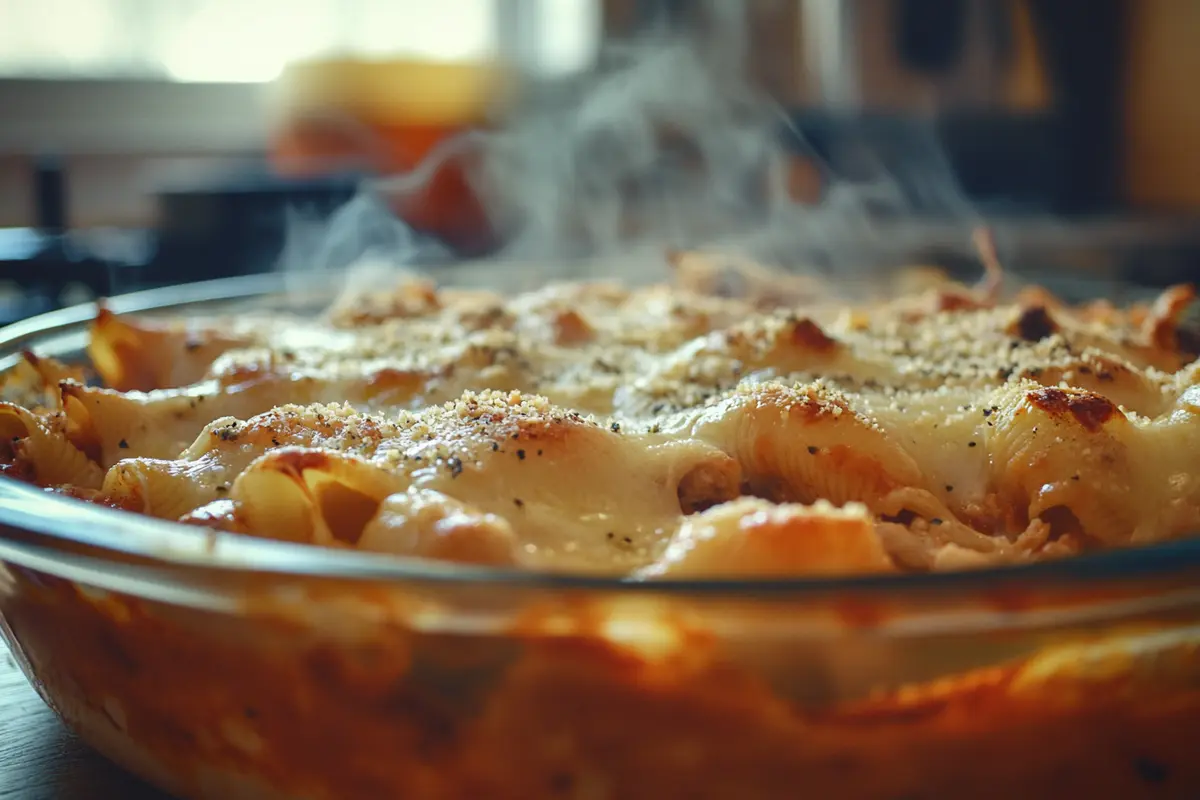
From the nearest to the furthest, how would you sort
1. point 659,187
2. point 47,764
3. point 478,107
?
point 47,764
point 659,187
point 478,107

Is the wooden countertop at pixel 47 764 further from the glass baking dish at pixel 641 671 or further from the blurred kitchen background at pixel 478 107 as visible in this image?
the blurred kitchen background at pixel 478 107

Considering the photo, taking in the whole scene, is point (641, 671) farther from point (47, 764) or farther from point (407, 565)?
point (47, 764)

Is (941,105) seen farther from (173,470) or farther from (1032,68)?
(173,470)

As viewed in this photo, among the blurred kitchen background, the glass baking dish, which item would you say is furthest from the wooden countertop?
the blurred kitchen background

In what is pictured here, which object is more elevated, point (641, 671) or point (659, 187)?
point (641, 671)

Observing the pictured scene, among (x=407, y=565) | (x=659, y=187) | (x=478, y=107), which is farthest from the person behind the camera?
(x=478, y=107)

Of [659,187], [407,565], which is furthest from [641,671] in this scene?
[659,187]

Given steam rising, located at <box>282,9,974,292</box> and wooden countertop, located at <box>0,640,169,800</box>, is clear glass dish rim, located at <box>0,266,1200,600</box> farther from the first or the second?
steam rising, located at <box>282,9,974,292</box>

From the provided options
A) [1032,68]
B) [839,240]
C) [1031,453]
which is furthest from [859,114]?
[1031,453]
